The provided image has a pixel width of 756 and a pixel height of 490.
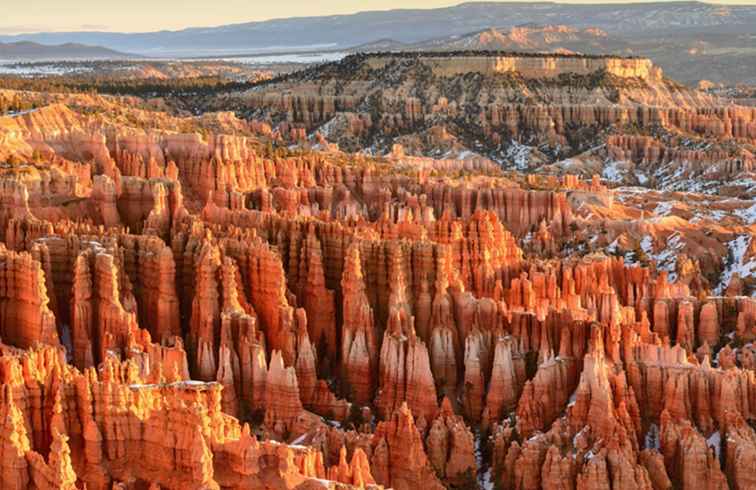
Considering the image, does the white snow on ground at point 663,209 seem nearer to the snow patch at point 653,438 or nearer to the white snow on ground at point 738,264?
the white snow on ground at point 738,264

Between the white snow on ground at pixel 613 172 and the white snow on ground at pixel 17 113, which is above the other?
the white snow on ground at pixel 17 113

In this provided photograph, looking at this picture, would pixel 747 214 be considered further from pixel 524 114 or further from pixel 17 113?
pixel 524 114

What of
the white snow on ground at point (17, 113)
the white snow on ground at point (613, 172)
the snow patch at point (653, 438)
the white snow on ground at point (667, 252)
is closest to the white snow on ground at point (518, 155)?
the white snow on ground at point (613, 172)

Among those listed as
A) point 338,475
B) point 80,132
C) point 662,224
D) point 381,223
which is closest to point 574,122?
point 662,224

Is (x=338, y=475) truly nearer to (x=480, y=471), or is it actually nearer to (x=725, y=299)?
(x=480, y=471)

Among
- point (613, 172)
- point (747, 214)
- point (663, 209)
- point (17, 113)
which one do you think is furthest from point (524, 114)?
point (17, 113)

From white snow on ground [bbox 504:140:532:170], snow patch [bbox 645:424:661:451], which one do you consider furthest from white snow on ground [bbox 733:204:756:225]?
snow patch [bbox 645:424:661:451]

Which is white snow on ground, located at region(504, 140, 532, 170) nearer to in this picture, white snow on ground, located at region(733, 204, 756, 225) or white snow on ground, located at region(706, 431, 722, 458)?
white snow on ground, located at region(733, 204, 756, 225)
